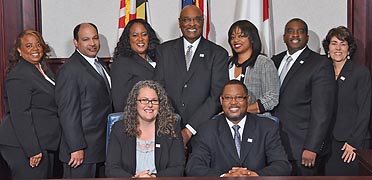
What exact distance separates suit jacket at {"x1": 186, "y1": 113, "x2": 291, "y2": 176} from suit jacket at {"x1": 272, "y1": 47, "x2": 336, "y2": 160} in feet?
1.75

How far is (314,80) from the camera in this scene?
13.4 ft

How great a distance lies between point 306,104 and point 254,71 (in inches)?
17.0

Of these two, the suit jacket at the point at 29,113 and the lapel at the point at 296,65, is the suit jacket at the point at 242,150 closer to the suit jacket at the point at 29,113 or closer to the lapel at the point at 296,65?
the lapel at the point at 296,65

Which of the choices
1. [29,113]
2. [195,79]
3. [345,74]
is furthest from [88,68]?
[345,74]

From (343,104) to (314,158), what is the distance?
510 millimetres

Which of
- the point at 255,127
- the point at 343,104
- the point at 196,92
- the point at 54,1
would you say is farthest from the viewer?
the point at 54,1

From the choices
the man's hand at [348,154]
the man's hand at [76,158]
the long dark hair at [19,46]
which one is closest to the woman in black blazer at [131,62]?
the man's hand at [76,158]

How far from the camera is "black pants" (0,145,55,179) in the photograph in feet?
13.5

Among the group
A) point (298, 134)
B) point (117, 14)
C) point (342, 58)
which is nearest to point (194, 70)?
point (298, 134)

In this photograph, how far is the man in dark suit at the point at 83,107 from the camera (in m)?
3.97

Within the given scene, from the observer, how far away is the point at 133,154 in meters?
3.58

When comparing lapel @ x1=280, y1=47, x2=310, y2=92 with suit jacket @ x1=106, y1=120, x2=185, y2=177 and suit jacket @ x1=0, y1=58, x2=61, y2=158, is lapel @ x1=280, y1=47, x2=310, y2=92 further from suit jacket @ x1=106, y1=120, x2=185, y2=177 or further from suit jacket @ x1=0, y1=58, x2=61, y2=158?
suit jacket @ x1=0, y1=58, x2=61, y2=158

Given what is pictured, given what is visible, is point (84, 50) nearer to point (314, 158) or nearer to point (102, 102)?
point (102, 102)

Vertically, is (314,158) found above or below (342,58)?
below
